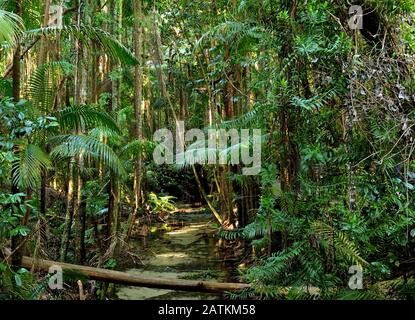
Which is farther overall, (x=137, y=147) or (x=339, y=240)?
(x=137, y=147)

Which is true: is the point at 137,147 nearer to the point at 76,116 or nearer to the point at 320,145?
the point at 76,116

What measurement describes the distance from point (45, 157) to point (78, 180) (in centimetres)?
298

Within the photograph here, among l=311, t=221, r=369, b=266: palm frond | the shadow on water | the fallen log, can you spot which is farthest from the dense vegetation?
the shadow on water

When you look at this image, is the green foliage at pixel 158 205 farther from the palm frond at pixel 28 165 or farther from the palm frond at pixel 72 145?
the palm frond at pixel 28 165

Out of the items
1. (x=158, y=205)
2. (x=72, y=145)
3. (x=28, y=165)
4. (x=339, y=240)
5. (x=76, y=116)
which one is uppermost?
(x=76, y=116)

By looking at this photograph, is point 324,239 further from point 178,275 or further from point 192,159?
point 178,275

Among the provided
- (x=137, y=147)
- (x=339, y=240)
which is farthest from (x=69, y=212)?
(x=339, y=240)

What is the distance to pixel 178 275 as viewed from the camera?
7246 millimetres

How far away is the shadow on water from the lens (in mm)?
6410

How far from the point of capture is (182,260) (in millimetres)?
8281

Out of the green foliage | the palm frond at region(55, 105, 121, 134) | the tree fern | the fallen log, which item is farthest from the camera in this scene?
the green foliage

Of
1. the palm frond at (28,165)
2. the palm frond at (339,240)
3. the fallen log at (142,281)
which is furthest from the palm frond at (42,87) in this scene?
the palm frond at (339,240)

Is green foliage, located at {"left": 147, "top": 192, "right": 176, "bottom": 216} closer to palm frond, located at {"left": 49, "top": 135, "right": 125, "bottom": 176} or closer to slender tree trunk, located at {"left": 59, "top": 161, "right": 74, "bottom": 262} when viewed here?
slender tree trunk, located at {"left": 59, "top": 161, "right": 74, "bottom": 262}
